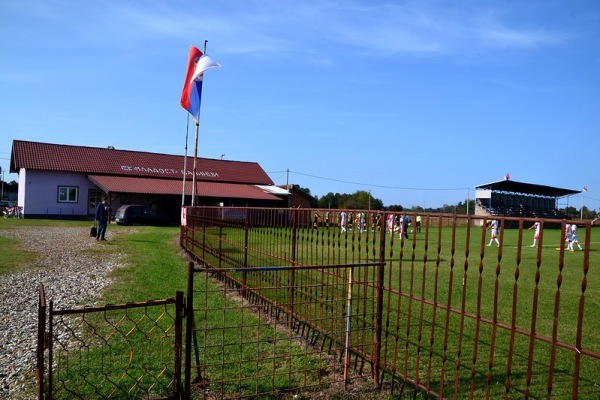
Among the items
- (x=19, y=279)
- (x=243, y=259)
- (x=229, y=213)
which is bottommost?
(x=19, y=279)

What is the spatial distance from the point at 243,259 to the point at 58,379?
4362mm

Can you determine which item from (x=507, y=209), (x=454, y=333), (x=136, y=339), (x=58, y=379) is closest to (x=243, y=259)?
(x=136, y=339)

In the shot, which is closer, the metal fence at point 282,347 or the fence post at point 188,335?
the fence post at point 188,335

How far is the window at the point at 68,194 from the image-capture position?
123 feet

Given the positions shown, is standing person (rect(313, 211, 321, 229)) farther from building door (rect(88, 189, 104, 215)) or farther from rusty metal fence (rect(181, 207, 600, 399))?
building door (rect(88, 189, 104, 215))

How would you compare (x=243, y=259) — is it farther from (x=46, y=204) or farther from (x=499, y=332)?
(x=46, y=204)

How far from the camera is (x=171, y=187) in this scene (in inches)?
1572

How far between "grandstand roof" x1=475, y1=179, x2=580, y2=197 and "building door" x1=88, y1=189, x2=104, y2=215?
39379 mm

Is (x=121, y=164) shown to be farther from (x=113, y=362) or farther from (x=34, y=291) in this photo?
(x=113, y=362)

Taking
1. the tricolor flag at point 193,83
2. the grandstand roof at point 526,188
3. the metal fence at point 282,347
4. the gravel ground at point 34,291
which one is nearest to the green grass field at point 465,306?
the metal fence at point 282,347

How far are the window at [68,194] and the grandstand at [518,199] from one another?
40.3 meters

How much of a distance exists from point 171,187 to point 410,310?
1469 inches

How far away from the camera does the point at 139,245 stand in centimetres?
1794

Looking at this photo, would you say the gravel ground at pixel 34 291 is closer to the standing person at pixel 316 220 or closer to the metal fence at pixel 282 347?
the metal fence at pixel 282 347
